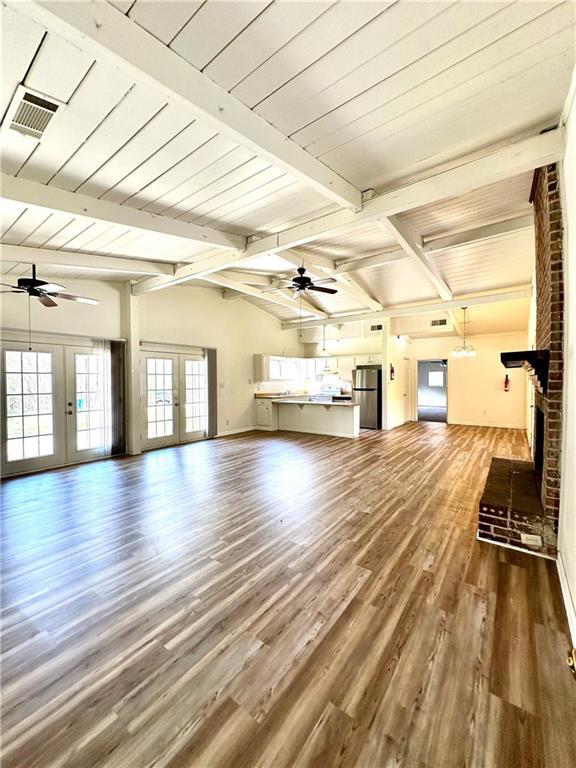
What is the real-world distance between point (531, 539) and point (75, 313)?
264 inches

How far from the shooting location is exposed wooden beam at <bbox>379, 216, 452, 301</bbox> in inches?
140

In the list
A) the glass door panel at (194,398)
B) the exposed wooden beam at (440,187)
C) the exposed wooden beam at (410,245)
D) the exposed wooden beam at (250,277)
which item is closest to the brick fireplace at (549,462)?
the exposed wooden beam at (440,187)

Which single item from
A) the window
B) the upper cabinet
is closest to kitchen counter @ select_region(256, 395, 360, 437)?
the upper cabinet

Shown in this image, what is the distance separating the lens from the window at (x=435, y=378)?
581 inches

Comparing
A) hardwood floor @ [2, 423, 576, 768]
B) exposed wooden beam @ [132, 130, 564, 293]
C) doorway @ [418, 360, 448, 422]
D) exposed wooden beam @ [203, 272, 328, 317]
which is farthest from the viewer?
doorway @ [418, 360, 448, 422]

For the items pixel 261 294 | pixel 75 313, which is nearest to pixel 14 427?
pixel 75 313

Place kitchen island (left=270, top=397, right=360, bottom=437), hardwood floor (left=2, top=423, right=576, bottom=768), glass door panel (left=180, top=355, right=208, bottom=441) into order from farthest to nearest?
kitchen island (left=270, top=397, right=360, bottom=437) → glass door panel (left=180, top=355, right=208, bottom=441) → hardwood floor (left=2, top=423, right=576, bottom=768)

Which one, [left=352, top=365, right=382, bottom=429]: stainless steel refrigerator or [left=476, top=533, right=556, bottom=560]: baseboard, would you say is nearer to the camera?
[left=476, top=533, right=556, bottom=560]: baseboard

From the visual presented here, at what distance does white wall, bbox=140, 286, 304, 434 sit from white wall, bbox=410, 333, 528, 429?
521 centimetres

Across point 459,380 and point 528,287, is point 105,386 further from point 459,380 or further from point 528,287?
point 459,380

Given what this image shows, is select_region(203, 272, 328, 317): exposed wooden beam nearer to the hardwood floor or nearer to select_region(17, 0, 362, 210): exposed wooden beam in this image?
select_region(17, 0, 362, 210): exposed wooden beam

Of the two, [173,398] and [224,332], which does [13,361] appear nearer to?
[173,398]

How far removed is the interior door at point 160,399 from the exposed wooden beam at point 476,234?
5.33 metres

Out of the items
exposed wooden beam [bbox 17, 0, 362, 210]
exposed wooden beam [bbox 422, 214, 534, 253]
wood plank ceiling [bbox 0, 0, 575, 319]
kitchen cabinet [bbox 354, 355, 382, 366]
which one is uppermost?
exposed wooden beam [bbox 422, 214, 534, 253]
